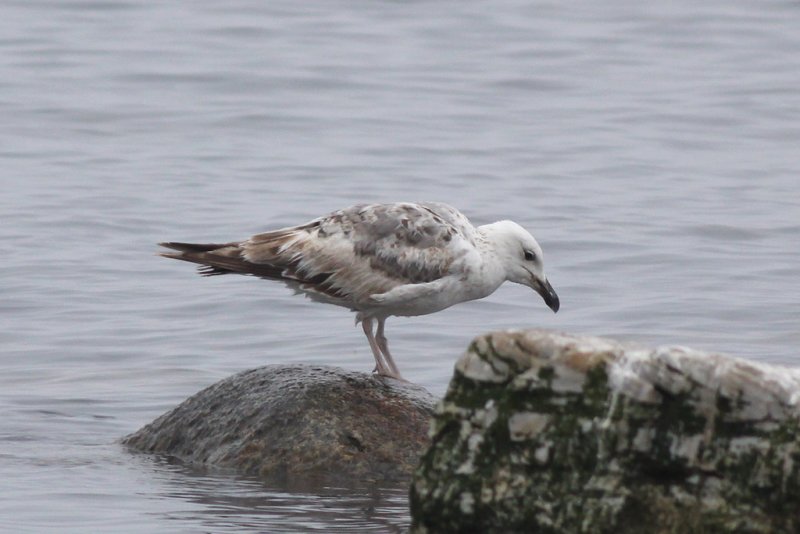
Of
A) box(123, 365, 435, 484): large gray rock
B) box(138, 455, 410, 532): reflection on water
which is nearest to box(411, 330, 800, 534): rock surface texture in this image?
box(138, 455, 410, 532): reflection on water

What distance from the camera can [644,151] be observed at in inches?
787

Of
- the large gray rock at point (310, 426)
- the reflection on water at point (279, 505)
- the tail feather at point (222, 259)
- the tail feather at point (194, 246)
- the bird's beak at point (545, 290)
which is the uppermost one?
the tail feather at point (194, 246)

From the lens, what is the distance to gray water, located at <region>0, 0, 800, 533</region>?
1056 cm

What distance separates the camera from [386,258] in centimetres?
888

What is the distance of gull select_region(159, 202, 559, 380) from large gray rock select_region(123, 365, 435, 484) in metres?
0.50

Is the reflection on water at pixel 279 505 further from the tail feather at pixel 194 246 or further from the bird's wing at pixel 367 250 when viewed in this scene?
the tail feather at pixel 194 246

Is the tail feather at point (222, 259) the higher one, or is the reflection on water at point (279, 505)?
the tail feather at point (222, 259)

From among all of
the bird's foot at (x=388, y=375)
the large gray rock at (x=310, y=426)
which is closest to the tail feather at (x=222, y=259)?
the large gray rock at (x=310, y=426)

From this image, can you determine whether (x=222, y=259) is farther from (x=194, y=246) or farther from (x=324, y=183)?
(x=324, y=183)

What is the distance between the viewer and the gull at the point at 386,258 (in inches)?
345

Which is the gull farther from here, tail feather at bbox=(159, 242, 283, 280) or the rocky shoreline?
the rocky shoreline

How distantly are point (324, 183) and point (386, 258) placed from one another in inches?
365

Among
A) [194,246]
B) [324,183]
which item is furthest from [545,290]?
[324,183]

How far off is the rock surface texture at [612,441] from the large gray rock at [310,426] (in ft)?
7.27
